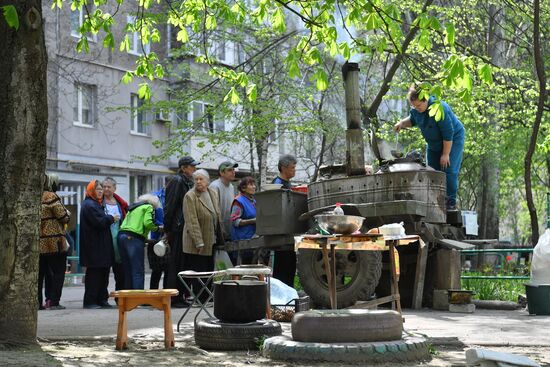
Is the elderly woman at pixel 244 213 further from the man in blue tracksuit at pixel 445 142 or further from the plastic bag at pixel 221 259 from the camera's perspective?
the man in blue tracksuit at pixel 445 142

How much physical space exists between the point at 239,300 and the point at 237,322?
0.22 meters

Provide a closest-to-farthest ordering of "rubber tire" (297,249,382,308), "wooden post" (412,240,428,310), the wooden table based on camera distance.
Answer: the wooden table
"rubber tire" (297,249,382,308)
"wooden post" (412,240,428,310)

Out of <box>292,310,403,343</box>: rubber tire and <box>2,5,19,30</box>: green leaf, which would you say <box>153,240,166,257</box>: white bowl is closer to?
<box>292,310,403,343</box>: rubber tire

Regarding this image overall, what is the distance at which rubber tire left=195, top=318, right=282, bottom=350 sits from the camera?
841 centimetres

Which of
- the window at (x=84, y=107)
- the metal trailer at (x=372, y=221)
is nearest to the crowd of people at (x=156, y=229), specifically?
the metal trailer at (x=372, y=221)

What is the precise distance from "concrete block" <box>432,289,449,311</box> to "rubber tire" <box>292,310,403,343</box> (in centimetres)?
515

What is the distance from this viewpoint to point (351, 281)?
11.9 meters

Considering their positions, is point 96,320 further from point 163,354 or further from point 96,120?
point 96,120

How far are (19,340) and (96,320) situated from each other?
11.8 ft

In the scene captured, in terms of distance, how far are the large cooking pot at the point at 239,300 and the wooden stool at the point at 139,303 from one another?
16.6 inches

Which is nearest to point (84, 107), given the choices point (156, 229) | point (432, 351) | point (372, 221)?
point (156, 229)

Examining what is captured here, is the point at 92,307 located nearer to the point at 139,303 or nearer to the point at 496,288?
the point at 139,303

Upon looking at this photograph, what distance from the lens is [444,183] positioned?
13039 mm

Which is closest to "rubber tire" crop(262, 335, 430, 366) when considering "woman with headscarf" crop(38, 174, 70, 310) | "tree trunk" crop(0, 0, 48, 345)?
"tree trunk" crop(0, 0, 48, 345)
